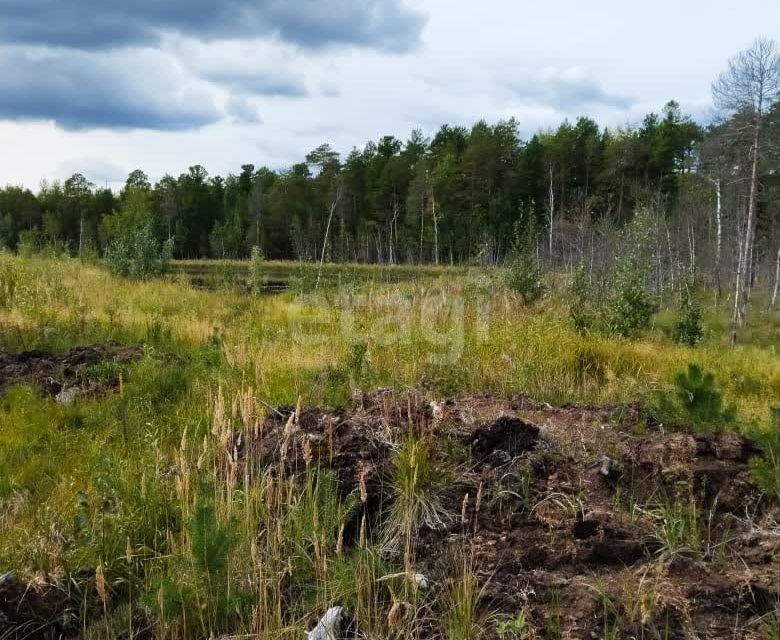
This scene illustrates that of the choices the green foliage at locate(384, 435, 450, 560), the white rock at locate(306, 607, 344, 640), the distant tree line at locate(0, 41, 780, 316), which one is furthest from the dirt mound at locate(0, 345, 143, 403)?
the distant tree line at locate(0, 41, 780, 316)

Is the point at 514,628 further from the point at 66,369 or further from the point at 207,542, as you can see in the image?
the point at 66,369

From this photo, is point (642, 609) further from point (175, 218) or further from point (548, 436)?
point (175, 218)

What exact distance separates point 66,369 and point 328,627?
469 cm

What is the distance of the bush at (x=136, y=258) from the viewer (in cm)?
1694

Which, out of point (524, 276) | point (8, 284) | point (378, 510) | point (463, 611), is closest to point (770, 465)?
point (463, 611)

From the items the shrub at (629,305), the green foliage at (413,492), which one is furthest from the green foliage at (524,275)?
the green foliage at (413,492)

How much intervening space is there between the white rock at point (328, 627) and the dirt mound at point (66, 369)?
3.71 m

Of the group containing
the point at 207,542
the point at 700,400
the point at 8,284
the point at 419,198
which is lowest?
the point at 207,542

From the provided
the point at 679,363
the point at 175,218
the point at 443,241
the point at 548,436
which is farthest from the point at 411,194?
the point at 548,436

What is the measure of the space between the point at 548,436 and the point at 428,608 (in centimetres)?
154

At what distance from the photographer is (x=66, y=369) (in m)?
5.75

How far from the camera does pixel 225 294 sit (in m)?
14.5

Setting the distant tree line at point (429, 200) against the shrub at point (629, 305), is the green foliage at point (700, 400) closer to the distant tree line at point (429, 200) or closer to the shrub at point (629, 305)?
the shrub at point (629, 305)

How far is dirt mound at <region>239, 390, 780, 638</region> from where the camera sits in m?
2.09
